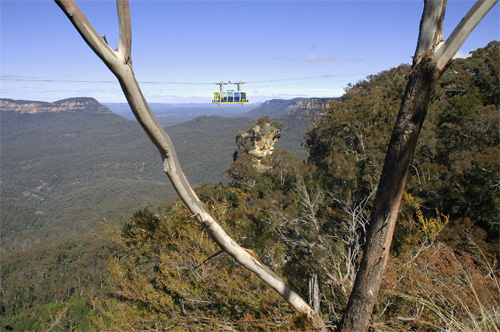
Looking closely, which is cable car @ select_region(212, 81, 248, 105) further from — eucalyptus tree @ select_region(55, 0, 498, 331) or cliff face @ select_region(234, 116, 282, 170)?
eucalyptus tree @ select_region(55, 0, 498, 331)

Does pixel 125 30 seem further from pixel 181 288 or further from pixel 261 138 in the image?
pixel 261 138

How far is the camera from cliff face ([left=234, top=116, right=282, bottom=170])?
1117 inches

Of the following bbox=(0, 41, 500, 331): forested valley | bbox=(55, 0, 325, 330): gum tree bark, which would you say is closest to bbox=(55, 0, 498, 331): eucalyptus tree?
bbox=(55, 0, 325, 330): gum tree bark

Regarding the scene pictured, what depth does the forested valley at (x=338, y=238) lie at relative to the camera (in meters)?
3.06

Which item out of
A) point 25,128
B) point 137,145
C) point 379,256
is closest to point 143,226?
point 379,256

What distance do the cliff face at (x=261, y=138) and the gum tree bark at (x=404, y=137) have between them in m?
25.3

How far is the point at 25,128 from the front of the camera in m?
181

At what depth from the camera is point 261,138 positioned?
2892 cm

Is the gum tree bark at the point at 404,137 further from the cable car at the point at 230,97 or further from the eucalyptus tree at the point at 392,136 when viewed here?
the cable car at the point at 230,97

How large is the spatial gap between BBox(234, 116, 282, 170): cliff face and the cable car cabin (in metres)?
10.5

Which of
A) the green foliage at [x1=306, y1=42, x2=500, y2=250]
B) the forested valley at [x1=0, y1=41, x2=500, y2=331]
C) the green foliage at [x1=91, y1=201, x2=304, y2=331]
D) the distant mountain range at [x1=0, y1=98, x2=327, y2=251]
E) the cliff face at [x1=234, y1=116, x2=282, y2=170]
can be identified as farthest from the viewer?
the distant mountain range at [x1=0, y1=98, x2=327, y2=251]

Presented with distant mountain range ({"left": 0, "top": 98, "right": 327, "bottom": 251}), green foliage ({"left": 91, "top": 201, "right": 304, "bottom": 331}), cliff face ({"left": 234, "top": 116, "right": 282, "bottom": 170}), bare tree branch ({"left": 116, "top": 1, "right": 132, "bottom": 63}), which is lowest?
distant mountain range ({"left": 0, "top": 98, "right": 327, "bottom": 251})

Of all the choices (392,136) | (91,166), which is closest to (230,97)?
(392,136)

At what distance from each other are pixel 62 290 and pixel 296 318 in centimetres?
3922
